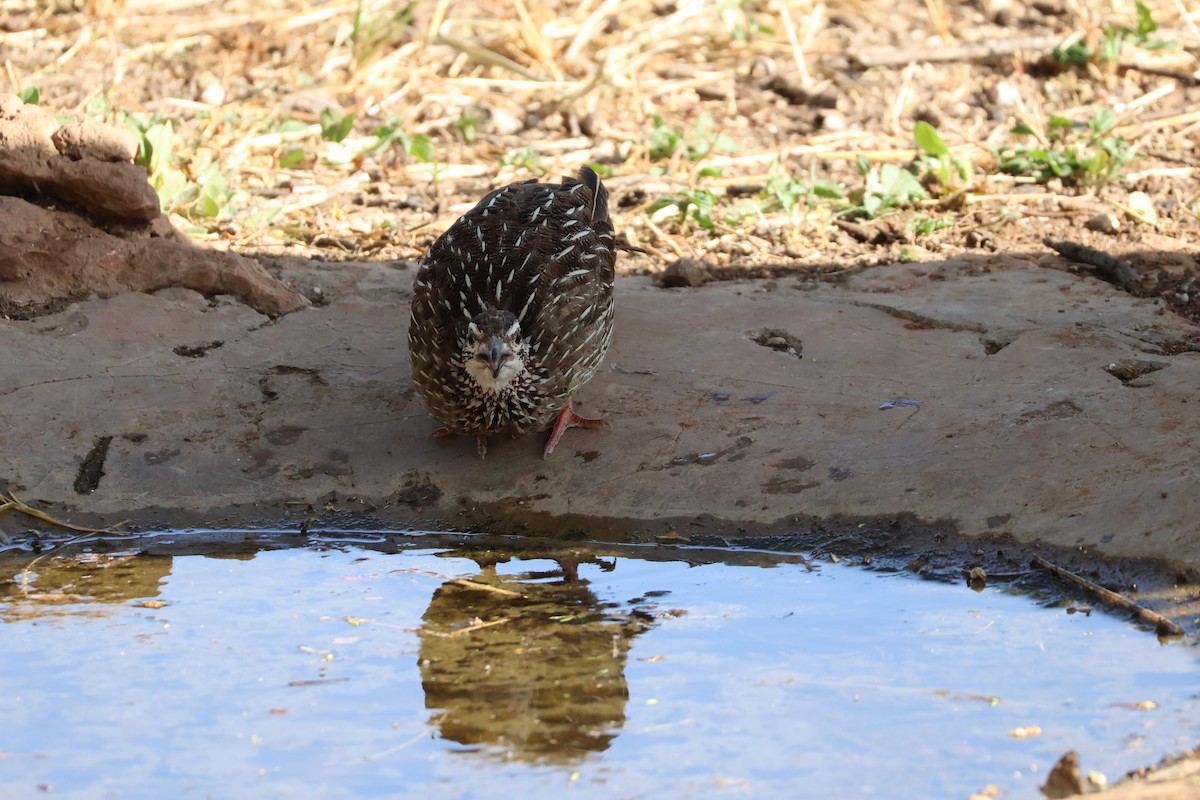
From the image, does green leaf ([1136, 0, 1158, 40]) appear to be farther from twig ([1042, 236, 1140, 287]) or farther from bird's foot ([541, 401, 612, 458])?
bird's foot ([541, 401, 612, 458])

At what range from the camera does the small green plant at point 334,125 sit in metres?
8.56

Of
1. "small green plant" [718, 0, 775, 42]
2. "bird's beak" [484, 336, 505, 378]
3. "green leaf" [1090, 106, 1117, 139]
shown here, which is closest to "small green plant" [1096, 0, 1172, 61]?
"green leaf" [1090, 106, 1117, 139]

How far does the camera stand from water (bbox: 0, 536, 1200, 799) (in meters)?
3.28

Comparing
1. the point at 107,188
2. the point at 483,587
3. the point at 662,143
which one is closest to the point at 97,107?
the point at 107,188

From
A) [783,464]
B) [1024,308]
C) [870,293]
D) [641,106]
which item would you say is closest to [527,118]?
[641,106]

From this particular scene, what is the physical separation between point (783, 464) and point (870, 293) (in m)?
1.83

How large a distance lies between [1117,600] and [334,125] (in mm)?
6077

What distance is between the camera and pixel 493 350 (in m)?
4.81

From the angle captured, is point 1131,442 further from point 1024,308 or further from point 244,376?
point 244,376

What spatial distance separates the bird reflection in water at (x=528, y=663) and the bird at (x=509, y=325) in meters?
0.65

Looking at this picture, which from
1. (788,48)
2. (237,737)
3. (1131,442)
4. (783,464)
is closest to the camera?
(237,737)

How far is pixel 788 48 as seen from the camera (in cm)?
1057

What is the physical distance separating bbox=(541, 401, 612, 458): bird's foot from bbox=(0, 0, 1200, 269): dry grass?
2051 mm

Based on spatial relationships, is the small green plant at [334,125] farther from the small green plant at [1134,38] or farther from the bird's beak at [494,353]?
the small green plant at [1134,38]
